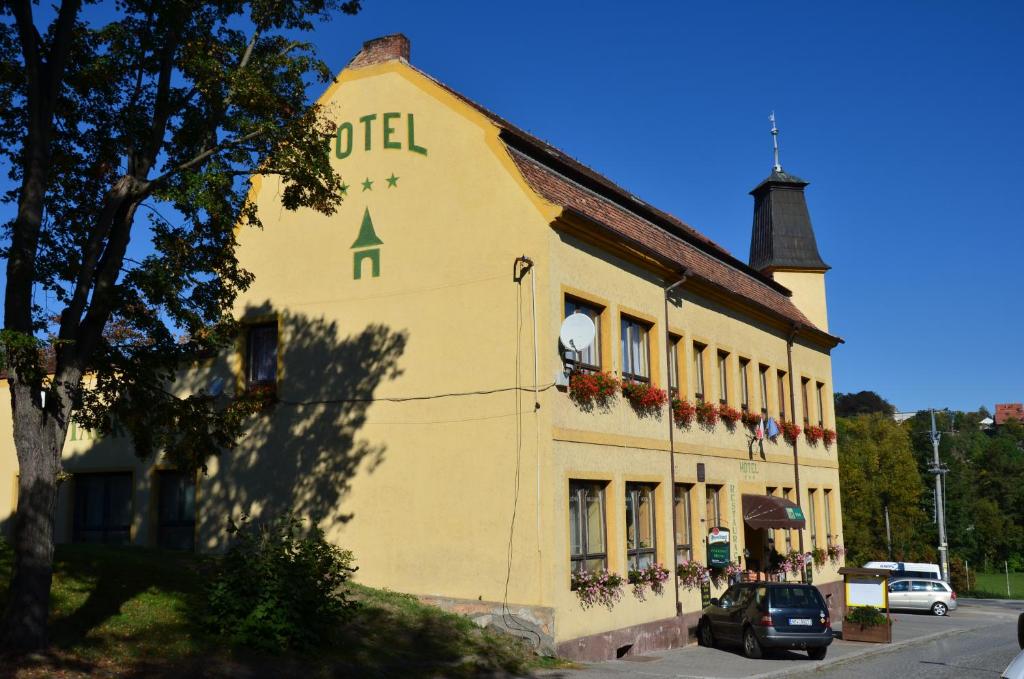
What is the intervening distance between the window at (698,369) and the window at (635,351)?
2408mm

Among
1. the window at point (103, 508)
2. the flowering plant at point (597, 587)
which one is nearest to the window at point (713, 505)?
the flowering plant at point (597, 587)

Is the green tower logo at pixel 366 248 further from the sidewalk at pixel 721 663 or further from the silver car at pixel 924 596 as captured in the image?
the silver car at pixel 924 596

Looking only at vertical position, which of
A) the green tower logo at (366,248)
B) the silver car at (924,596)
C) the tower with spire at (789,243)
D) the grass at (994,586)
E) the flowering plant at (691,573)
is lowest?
the grass at (994,586)

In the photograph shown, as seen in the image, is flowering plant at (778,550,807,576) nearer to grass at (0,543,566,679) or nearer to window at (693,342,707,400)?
window at (693,342,707,400)

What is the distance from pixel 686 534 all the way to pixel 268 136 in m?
12.6

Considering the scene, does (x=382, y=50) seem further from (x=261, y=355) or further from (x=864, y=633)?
(x=864, y=633)

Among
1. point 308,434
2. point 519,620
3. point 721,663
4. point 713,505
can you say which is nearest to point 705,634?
point 721,663

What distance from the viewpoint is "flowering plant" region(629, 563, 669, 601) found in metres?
18.1

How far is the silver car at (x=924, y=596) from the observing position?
38438 millimetres

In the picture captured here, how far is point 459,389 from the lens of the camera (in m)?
17.2

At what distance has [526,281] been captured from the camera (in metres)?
16.9

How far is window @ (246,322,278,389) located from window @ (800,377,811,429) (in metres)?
16.6

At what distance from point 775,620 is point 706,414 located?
17.2 feet

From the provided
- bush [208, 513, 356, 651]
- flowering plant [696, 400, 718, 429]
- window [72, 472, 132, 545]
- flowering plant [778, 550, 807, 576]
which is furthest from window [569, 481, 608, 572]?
window [72, 472, 132, 545]
